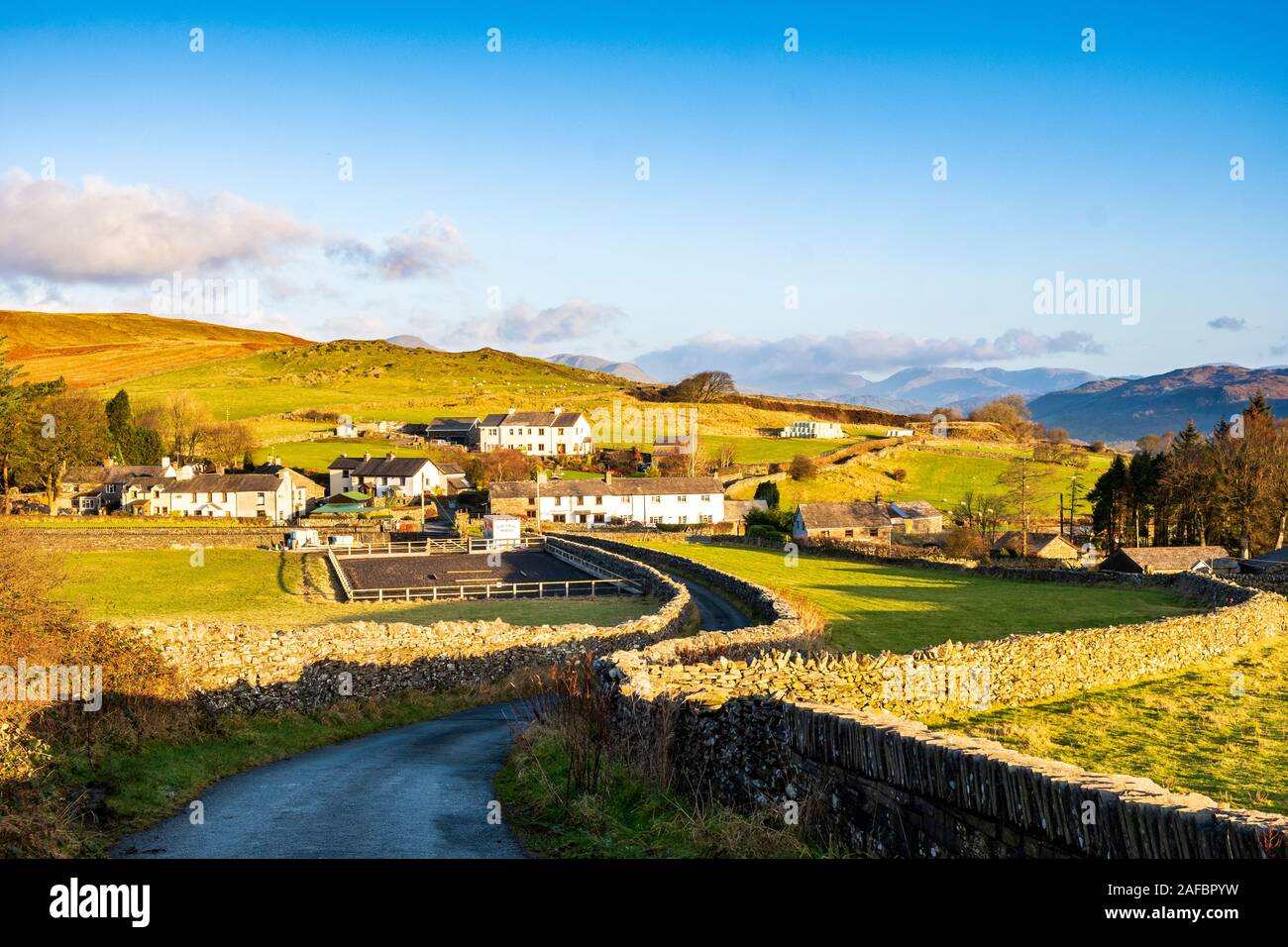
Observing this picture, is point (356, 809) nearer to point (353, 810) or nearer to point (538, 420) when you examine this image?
point (353, 810)

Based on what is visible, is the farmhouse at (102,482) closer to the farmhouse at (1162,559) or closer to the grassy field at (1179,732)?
the farmhouse at (1162,559)

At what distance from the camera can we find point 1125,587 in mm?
44844

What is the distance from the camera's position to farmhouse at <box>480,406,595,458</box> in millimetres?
137000

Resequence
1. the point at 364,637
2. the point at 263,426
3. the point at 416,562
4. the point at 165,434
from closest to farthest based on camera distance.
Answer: the point at 364,637, the point at 416,562, the point at 165,434, the point at 263,426

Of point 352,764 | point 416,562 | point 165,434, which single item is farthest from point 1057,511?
point 165,434

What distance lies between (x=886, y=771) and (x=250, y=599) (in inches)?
1733

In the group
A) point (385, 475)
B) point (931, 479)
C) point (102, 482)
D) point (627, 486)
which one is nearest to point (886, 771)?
point (627, 486)

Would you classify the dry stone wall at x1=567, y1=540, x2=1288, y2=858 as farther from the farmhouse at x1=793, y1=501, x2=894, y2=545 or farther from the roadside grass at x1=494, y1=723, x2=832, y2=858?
the farmhouse at x1=793, y1=501, x2=894, y2=545

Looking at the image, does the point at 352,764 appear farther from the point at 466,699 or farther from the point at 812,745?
the point at 812,745

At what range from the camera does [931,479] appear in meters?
116

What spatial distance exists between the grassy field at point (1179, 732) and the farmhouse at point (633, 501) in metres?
75.9

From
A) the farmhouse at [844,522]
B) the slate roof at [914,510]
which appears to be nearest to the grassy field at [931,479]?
the slate roof at [914,510]

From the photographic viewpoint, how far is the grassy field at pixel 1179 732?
494 inches
